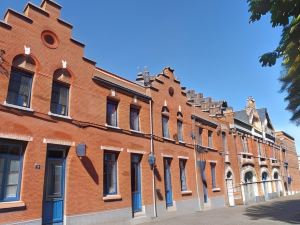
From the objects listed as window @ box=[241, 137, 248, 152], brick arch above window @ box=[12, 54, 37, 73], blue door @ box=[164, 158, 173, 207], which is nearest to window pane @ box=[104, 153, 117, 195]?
blue door @ box=[164, 158, 173, 207]

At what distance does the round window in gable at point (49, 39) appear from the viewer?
1378 cm

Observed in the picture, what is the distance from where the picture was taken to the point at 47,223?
1232cm

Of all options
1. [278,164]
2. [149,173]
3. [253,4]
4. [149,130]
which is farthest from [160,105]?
[278,164]

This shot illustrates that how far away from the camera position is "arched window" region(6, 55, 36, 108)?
477 inches

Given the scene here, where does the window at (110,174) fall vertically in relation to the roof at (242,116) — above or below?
below

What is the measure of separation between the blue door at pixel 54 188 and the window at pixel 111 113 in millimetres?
3771

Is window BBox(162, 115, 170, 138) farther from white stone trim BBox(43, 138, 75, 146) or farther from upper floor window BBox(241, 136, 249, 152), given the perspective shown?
upper floor window BBox(241, 136, 249, 152)

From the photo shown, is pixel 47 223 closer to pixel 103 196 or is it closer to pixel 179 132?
pixel 103 196

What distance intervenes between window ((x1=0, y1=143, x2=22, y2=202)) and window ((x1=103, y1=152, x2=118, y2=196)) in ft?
15.8

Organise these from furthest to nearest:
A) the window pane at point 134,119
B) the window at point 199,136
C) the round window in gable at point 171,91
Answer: the window at point 199,136 → the round window in gable at point 171,91 → the window pane at point 134,119

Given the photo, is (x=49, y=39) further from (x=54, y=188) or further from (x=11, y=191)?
(x=11, y=191)

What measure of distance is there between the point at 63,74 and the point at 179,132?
36.8 feet

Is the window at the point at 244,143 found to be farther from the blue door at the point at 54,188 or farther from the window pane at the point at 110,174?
the blue door at the point at 54,188

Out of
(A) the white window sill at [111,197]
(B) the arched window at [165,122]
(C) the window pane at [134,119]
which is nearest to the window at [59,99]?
(A) the white window sill at [111,197]
